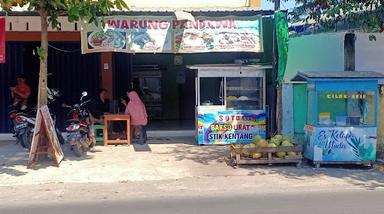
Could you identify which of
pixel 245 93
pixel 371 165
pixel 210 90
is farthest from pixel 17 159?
pixel 371 165

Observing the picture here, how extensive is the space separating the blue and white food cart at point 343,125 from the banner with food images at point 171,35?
2795mm

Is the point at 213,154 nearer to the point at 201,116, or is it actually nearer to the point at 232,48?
the point at 201,116

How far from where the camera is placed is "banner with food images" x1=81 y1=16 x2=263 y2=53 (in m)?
12.5

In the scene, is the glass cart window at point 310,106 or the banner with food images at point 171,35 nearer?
the glass cart window at point 310,106

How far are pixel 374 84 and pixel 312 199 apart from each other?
357 cm

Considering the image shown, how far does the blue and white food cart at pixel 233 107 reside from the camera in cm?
1307

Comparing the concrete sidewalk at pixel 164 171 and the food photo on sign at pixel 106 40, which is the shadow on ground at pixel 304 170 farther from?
the food photo on sign at pixel 106 40

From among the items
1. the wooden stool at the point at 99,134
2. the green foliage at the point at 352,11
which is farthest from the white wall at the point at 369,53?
the wooden stool at the point at 99,134

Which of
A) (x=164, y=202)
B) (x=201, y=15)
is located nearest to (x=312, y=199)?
(x=164, y=202)

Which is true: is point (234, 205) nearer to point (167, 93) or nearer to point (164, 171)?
point (164, 171)

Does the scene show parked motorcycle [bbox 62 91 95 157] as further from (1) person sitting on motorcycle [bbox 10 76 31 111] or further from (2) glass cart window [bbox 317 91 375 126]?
(2) glass cart window [bbox 317 91 375 126]

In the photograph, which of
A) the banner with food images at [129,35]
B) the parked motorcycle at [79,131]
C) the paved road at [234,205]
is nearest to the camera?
the paved road at [234,205]

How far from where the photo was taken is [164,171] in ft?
33.7

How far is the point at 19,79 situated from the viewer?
1342 centimetres
